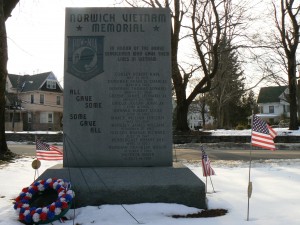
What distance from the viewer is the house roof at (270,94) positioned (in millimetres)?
77875

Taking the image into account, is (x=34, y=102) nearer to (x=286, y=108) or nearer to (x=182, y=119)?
(x=182, y=119)

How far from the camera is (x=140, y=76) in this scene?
767cm

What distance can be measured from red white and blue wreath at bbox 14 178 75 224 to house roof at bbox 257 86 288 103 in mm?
75873

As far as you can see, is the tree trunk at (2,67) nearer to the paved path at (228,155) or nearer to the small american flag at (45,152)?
the paved path at (228,155)

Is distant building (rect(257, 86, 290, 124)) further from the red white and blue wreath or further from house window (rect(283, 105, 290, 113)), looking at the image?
the red white and blue wreath

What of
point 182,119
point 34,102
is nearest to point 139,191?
Result: point 182,119

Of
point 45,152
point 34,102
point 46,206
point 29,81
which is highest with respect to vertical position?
point 29,81

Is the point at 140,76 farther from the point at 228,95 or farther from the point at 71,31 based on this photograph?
the point at 228,95

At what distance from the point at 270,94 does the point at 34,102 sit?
47786mm

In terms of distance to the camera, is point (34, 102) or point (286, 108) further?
point (286, 108)

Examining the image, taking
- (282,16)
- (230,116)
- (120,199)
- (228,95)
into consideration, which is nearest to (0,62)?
(120,199)

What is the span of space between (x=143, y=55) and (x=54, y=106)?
168 ft

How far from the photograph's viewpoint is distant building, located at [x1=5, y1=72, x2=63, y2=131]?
53.9m

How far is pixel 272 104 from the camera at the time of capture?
78.3 meters
